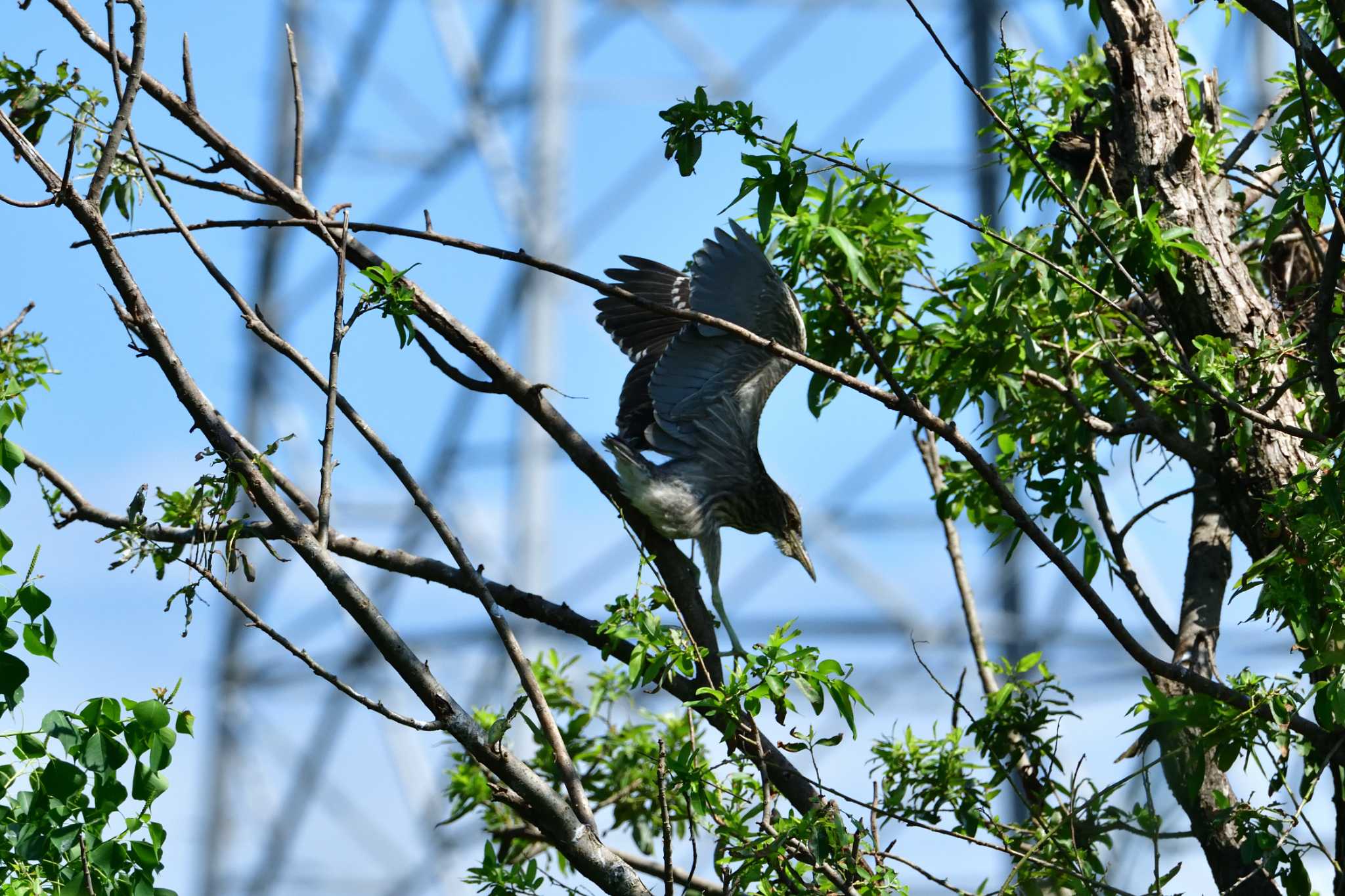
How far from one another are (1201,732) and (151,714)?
5.83ft

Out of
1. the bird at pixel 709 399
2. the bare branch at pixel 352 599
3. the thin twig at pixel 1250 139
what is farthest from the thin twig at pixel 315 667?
the thin twig at pixel 1250 139

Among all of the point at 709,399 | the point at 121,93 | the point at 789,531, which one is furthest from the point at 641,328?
the point at 121,93

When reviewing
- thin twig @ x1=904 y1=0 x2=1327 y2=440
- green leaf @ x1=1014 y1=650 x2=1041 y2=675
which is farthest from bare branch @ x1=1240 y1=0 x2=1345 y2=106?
green leaf @ x1=1014 y1=650 x2=1041 y2=675

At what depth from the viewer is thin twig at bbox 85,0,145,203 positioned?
218cm

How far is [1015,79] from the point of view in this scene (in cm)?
337

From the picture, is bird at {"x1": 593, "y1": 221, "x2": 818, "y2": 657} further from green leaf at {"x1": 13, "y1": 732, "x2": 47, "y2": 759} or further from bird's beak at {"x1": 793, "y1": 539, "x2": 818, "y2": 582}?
green leaf at {"x1": 13, "y1": 732, "x2": 47, "y2": 759}

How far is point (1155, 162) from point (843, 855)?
162 centimetres

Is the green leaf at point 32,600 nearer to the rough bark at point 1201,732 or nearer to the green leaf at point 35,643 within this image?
the green leaf at point 35,643

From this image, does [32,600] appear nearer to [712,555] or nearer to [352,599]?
[352,599]

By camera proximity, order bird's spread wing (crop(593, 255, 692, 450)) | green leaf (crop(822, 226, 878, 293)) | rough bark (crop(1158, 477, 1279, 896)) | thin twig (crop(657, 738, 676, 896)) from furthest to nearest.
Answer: bird's spread wing (crop(593, 255, 692, 450)) → green leaf (crop(822, 226, 878, 293)) → rough bark (crop(1158, 477, 1279, 896)) → thin twig (crop(657, 738, 676, 896))

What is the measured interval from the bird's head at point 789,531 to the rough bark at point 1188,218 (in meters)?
1.03

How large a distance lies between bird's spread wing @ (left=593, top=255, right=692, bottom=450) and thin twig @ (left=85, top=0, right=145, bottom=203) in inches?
55.5

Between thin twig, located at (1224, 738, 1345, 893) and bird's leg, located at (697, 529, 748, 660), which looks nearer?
thin twig, located at (1224, 738, 1345, 893)

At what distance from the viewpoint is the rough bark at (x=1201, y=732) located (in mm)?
2734
